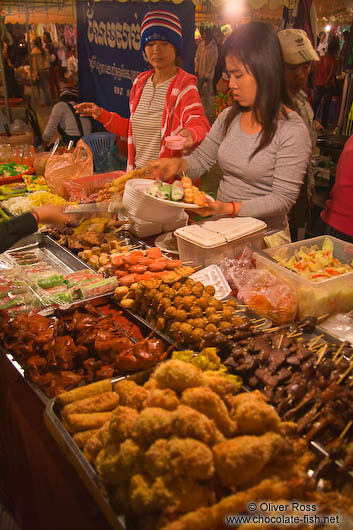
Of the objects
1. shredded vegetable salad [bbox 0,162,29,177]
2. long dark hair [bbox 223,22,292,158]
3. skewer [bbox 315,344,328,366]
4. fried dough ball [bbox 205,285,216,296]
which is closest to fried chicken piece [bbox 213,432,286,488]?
skewer [bbox 315,344,328,366]

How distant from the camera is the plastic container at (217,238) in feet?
8.79

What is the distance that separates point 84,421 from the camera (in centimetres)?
156

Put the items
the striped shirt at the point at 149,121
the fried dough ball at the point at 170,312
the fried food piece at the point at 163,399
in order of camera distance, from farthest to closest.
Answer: the striped shirt at the point at 149,121 → the fried dough ball at the point at 170,312 → the fried food piece at the point at 163,399

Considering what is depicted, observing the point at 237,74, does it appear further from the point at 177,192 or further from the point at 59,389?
the point at 59,389

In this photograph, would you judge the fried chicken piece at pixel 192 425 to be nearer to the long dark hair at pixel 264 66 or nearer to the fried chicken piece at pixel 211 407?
the fried chicken piece at pixel 211 407

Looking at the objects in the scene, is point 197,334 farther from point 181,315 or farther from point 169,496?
point 169,496

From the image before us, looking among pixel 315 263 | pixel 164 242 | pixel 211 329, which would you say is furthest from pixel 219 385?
pixel 164 242

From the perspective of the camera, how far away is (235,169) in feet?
10.6

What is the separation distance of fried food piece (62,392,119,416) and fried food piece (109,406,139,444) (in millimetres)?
278

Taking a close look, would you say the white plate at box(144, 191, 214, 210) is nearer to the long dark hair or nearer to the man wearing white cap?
the long dark hair

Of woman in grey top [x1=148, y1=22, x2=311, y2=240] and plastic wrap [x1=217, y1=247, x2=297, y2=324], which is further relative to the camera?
woman in grey top [x1=148, y1=22, x2=311, y2=240]

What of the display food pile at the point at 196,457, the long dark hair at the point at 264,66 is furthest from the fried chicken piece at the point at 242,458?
the long dark hair at the point at 264,66

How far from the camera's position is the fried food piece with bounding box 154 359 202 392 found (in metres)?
1.45

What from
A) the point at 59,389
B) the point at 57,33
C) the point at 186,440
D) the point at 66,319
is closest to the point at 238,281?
the point at 66,319
